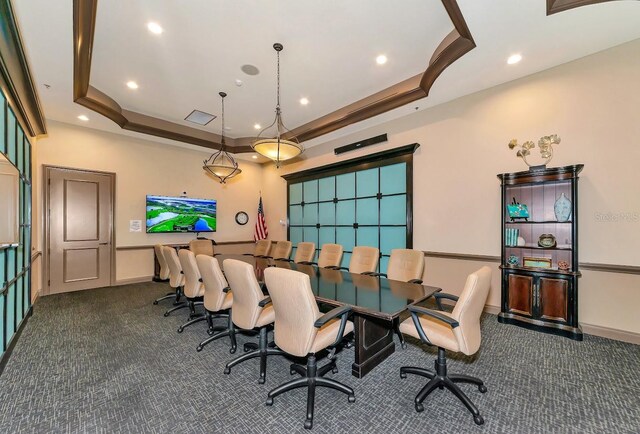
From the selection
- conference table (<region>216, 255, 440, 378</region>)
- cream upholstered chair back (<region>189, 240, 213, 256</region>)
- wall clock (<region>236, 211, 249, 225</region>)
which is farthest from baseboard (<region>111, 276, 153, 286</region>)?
conference table (<region>216, 255, 440, 378</region>)

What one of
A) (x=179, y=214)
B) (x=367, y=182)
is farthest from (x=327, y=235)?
(x=179, y=214)

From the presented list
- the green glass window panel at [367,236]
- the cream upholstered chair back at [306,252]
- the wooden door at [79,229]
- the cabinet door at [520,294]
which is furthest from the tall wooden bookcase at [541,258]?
the wooden door at [79,229]

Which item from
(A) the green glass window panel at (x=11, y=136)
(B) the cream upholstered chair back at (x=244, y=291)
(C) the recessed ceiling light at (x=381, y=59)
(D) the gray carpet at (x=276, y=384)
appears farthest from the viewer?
(C) the recessed ceiling light at (x=381, y=59)

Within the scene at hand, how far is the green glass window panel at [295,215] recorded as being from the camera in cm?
723

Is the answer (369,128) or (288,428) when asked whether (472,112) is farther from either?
(288,428)

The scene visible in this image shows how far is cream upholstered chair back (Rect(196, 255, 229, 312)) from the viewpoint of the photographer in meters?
2.84

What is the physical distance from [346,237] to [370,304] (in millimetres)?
3791

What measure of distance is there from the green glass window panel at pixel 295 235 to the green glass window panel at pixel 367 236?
198 cm

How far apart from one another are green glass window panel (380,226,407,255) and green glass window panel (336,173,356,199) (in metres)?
1.11

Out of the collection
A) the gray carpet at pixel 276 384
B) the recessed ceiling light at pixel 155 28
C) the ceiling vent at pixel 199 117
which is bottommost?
the gray carpet at pixel 276 384

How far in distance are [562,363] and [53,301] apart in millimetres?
7338

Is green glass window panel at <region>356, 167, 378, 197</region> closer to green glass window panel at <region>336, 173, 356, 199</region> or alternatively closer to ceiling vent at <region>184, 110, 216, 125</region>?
green glass window panel at <region>336, 173, 356, 199</region>

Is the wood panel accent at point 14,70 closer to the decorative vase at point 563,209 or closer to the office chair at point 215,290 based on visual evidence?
the office chair at point 215,290

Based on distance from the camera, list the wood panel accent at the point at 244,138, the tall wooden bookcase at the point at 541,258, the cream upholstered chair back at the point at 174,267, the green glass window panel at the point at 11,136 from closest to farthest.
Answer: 1. the green glass window panel at the point at 11,136
2. the wood panel accent at the point at 244,138
3. the tall wooden bookcase at the point at 541,258
4. the cream upholstered chair back at the point at 174,267
